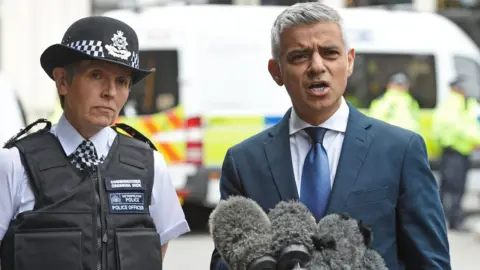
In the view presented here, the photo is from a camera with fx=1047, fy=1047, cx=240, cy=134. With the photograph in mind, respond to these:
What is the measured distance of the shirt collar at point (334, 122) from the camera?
292 centimetres

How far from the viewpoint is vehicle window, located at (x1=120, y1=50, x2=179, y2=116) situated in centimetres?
1223

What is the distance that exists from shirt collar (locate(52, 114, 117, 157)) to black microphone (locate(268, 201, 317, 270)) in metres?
0.88

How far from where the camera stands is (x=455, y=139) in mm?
12555

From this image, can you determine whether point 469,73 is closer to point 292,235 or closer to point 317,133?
point 317,133

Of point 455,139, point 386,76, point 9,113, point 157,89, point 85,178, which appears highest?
point 85,178

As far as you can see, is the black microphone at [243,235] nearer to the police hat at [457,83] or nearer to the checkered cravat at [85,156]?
the checkered cravat at [85,156]

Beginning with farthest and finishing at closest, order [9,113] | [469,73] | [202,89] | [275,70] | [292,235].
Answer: [469,73] < [202,89] < [9,113] < [275,70] < [292,235]

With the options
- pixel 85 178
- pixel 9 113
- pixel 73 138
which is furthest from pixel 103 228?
pixel 9 113

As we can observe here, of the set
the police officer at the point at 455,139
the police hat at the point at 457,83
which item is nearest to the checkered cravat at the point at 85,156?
the police officer at the point at 455,139

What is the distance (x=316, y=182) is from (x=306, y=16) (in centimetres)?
45

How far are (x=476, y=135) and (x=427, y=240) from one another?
1008 cm

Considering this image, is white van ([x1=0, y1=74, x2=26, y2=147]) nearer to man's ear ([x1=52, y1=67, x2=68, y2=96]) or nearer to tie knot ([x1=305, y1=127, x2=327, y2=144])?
man's ear ([x1=52, y1=67, x2=68, y2=96])

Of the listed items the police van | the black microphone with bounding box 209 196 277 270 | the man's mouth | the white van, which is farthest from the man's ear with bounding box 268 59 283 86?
the police van

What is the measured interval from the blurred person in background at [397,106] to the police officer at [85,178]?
31.1 ft
